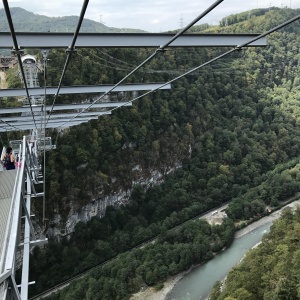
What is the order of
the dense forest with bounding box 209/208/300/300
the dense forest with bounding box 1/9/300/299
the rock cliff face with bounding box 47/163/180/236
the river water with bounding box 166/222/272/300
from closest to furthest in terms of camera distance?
the dense forest with bounding box 209/208/300/300 → the river water with bounding box 166/222/272/300 → the dense forest with bounding box 1/9/300/299 → the rock cliff face with bounding box 47/163/180/236

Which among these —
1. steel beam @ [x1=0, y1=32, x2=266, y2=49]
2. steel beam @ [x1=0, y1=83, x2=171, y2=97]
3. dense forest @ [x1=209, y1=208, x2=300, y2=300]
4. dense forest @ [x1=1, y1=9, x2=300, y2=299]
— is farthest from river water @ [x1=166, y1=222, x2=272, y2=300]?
steel beam @ [x1=0, y1=32, x2=266, y2=49]

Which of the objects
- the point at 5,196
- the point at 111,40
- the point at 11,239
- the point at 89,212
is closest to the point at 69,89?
the point at 5,196

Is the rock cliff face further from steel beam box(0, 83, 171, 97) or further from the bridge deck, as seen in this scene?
the bridge deck

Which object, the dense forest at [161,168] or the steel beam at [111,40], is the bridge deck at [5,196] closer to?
the steel beam at [111,40]

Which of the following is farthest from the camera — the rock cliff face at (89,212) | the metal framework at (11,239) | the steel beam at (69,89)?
the rock cliff face at (89,212)

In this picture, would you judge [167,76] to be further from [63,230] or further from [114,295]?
[114,295]

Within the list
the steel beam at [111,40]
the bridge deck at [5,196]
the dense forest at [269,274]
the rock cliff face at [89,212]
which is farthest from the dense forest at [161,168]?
the steel beam at [111,40]

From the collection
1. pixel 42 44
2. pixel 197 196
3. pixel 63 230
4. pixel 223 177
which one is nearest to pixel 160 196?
pixel 197 196

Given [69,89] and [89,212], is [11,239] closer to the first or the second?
[69,89]
